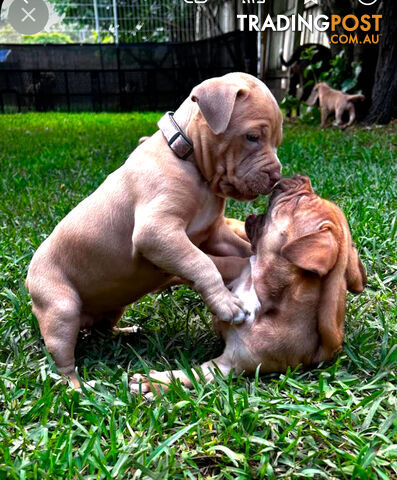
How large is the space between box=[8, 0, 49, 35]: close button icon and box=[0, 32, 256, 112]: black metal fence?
1.18m

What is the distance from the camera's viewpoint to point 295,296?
2.33 m

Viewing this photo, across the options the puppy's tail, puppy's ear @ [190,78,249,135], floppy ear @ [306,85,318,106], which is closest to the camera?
puppy's ear @ [190,78,249,135]

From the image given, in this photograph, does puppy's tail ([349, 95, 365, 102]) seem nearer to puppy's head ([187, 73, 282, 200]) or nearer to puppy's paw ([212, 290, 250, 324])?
puppy's head ([187, 73, 282, 200])

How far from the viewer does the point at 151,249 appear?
2438 mm

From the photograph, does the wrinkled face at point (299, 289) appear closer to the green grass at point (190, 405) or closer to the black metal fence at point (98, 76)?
the green grass at point (190, 405)

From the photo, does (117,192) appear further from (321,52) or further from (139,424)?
(321,52)

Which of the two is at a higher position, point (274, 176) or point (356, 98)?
point (274, 176)

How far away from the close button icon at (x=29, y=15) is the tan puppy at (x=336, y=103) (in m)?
12.7

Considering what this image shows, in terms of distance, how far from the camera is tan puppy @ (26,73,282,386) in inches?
96.2

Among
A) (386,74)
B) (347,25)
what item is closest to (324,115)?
(386,74)

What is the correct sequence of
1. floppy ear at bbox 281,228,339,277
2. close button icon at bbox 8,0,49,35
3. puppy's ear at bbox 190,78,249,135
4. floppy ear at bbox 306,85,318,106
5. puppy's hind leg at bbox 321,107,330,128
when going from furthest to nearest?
1. close button icon at bbox 8,0,49,35
2. floppy ear at bbox 306,85,318,106
3. puppy's hind leg at bbox 321,107,330,128
4. puppy's ear at bbox 190,78,249,135
5. floppy ear at bbox 281,228,339,277

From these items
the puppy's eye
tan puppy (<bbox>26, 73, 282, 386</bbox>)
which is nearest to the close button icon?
tan puppy (<bbox>26, 73, 282, 386</bbox>)

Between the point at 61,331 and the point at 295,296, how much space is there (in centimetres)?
105

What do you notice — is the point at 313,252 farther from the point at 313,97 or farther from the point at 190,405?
the point at 313,97
